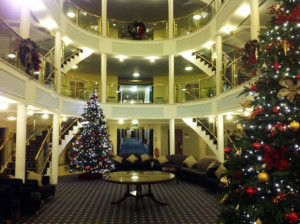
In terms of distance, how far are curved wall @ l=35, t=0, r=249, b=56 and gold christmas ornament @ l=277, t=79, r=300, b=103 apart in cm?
600

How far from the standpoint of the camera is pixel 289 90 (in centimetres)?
330

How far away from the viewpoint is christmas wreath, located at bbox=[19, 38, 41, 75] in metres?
6.75

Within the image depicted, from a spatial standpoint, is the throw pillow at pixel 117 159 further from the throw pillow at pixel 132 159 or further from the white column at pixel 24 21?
the white column at pixel 24 21

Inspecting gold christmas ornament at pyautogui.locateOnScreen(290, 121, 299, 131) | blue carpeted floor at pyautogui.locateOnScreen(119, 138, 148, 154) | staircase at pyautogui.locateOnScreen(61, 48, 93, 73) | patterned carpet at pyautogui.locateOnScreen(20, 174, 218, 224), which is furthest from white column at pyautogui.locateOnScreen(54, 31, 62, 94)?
blue carpeted floor at pyautogui.locateOnScreen(119, 138, 148, 154)

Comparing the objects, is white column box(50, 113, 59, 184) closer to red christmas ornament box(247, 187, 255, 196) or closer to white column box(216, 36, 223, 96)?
white column box(216, 36, 223, 96)

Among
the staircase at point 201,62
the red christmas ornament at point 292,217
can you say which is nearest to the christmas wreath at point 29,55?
the red christmas ornament at point 292,217

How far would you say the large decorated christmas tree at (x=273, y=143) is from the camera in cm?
321

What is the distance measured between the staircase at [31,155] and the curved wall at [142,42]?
4315 millimetres

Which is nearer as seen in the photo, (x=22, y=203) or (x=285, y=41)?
(x=285, y=41)

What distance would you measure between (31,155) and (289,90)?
31.4 feet

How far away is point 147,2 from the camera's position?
14789 millimetres

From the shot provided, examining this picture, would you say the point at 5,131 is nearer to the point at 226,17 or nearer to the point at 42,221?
the point at 42,221

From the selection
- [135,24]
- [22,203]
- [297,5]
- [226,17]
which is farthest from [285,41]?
[135,24]

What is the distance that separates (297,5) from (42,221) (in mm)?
6089
